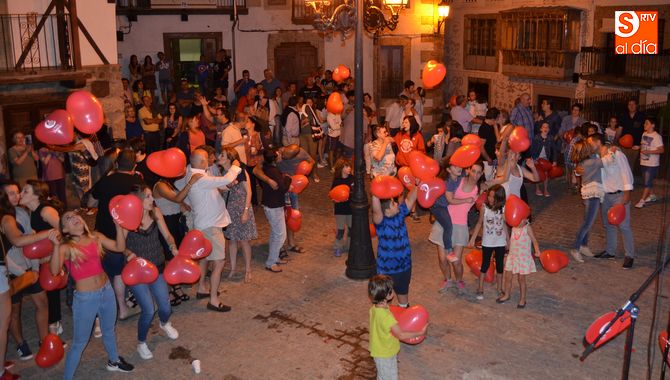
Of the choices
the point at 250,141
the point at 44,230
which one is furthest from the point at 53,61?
the point at 44,230

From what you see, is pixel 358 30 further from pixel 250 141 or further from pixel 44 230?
pixel 44 230

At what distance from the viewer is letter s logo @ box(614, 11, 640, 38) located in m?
18.6

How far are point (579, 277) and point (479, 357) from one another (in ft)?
8.64

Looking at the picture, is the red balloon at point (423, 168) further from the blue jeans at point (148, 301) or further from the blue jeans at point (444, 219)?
the blue jeans at point (148, 301)

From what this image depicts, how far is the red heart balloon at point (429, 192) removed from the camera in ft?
25.6

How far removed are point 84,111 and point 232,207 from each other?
6.58 ft

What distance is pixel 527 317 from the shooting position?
7801mm

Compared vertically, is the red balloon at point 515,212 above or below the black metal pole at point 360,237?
above

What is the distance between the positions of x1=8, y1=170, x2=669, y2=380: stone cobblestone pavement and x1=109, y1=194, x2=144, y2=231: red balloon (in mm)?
1406

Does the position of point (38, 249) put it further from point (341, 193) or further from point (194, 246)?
point (341, 193)

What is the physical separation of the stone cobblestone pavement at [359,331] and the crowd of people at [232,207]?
232 mm

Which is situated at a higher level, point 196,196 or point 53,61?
point 53,61

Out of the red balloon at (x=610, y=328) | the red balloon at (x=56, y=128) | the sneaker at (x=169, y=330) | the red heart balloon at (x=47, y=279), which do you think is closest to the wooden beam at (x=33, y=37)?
the red balloon at (x=56, y=128)

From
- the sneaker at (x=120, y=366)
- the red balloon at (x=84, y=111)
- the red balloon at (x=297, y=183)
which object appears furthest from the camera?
the red balloon at (x=297, y=183)
